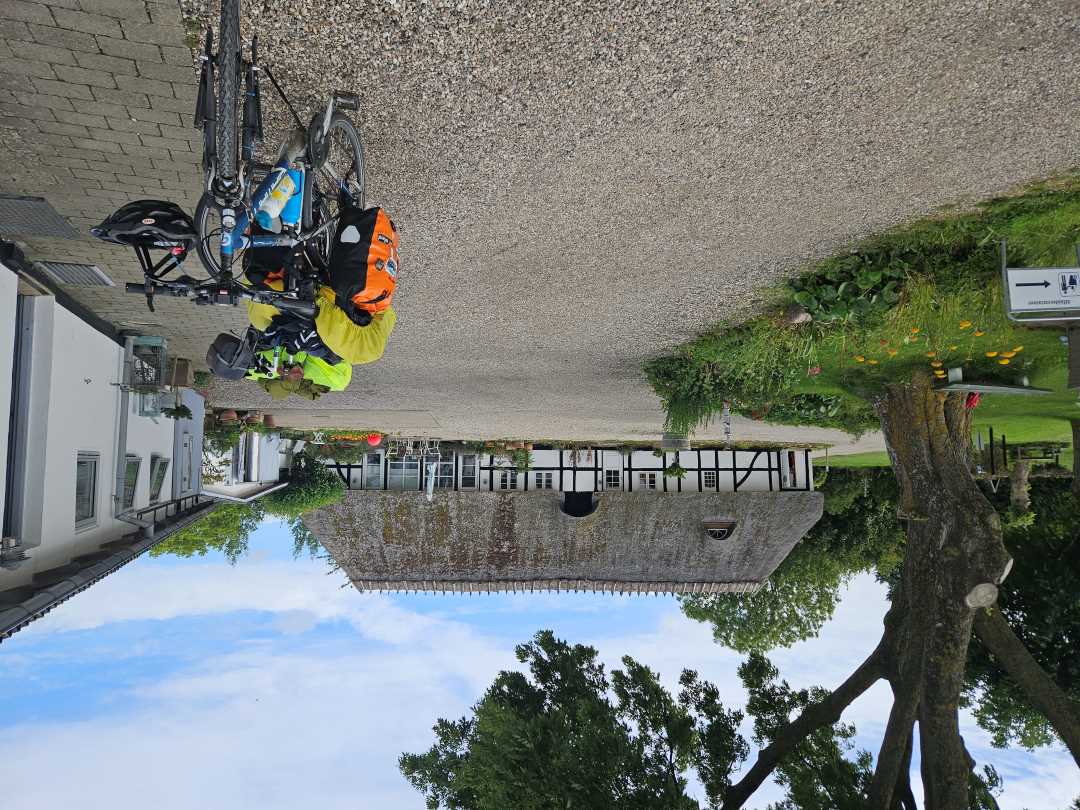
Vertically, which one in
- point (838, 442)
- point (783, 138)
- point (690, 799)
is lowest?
point (690, 799)

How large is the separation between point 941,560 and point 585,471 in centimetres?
1372

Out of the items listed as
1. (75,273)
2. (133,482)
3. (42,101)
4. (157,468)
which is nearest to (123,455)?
(133,482)

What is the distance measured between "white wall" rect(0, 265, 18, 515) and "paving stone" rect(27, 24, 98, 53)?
2077 mm

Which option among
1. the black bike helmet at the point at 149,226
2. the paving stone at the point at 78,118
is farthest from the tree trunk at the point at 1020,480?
the paving stone at the point at 78,118

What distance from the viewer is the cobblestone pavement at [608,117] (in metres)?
4.17

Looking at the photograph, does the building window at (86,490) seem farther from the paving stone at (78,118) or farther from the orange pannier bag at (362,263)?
the orange pannier bag at (362,263)

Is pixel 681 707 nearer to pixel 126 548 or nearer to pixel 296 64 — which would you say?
pixel 126 548

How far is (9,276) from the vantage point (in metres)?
5.47

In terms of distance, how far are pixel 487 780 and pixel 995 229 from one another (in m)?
14.4

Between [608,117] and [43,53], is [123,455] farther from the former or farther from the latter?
[608,117]

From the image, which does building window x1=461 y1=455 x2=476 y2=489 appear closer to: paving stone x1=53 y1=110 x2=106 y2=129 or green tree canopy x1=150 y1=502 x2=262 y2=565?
green tree canopy x1=150 y1=502 x2=262 y2=565

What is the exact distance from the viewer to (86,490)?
729cm

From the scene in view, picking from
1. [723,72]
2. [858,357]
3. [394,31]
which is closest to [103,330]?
[394,31]

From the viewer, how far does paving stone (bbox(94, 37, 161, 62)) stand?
4.10 meters
